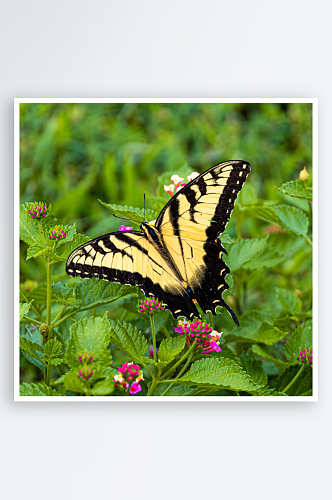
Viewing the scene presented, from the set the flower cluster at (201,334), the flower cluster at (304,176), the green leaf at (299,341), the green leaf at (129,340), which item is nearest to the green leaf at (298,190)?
the flower cluster at (304,176)

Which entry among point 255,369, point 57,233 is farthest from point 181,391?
point 57,233

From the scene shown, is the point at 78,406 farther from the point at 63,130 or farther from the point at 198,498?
the point at 63,130

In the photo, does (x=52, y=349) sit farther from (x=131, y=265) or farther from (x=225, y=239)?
(x=225, y=239)

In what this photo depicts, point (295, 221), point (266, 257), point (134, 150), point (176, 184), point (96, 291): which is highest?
point (134, 150)

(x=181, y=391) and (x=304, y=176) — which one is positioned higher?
(x=304, y=176)

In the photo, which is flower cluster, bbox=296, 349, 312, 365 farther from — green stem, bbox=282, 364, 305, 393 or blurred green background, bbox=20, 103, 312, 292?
blurred green background, bbox=20, 103, 312, 292

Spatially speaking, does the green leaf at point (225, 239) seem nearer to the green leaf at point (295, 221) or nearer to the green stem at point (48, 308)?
the green leaf at point (295, 221)
